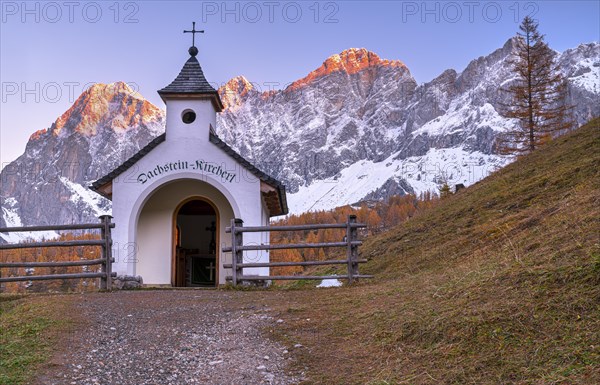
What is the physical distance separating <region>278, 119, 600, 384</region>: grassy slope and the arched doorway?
8.33 m

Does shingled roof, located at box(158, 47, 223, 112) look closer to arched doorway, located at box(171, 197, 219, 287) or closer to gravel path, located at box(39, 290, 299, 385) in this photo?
arched doorway, located at box(171, 197, 219, 287)

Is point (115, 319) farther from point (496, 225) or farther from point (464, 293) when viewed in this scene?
point (496, 225)

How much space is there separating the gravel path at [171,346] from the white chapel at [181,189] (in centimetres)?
552

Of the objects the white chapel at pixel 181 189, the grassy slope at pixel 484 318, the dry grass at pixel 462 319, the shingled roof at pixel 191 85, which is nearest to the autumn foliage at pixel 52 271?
the white chapel at pixel 181 189

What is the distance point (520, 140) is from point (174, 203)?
75.3 feet

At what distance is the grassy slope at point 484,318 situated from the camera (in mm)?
5941

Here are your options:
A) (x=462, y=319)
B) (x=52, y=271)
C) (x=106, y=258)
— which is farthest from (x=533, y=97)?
(x=52, y=271)

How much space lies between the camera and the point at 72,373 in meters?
7.45

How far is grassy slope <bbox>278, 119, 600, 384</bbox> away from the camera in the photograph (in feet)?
19.5

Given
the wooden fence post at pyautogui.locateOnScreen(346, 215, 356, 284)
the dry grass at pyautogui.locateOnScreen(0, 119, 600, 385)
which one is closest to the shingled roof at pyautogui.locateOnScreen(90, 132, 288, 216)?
the wooden fence post at pyautogui.locateOnScreen(346, 215, 356, 284)

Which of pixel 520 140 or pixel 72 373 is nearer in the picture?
pixel 72 373

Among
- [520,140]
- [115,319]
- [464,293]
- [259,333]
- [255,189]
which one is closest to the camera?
[464,293]

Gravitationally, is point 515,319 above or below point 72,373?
above

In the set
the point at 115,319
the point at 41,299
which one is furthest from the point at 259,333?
the point at 41,299
